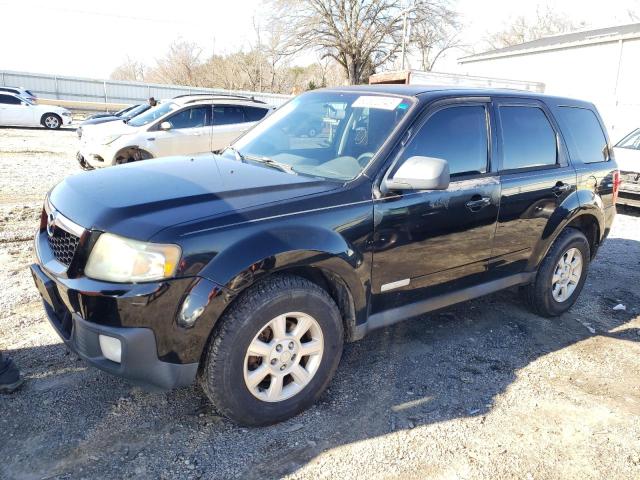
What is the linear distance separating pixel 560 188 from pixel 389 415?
2436 millimetres

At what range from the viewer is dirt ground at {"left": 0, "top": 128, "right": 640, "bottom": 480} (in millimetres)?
2686

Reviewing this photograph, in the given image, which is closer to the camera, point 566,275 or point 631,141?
point 566,275

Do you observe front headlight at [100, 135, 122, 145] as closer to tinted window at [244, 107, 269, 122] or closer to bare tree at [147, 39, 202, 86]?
tinted window at [244, 107, 269, 122]

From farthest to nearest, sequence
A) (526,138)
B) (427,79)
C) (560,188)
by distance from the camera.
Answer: (427,79) < (560,188) < (526,138)

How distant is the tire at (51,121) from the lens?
72.0 ft

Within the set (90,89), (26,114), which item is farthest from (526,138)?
(90,89)

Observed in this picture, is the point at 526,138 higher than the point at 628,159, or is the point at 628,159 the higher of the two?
the point at 526,138

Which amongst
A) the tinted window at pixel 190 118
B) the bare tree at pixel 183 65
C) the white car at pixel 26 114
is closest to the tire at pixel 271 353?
the tinted window at pixel 190 118

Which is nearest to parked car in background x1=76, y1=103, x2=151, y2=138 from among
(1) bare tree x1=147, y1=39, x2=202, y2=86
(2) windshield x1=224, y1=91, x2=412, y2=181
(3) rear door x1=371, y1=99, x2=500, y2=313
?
(2) windshield x1=224, y1=91, x2=412, y2=181

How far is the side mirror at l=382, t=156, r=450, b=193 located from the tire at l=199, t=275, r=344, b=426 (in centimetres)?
80

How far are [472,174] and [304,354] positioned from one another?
1752 mm

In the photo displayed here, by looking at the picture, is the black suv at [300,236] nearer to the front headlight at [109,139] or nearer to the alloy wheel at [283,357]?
the alloy wheel at [283,357]

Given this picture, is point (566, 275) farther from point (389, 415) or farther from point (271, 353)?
point (271, 353)

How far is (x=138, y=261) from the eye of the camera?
2.46 m
